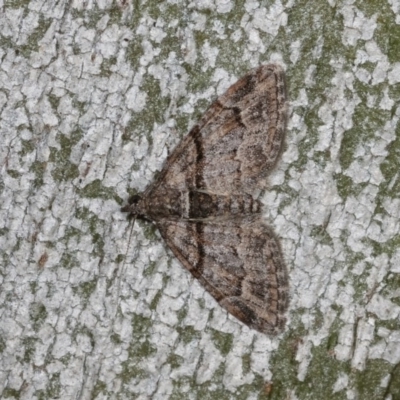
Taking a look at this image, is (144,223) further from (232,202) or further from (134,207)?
(232,202)

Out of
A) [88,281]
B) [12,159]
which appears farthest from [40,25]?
[88,281]

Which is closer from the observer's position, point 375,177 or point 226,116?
point 375,177

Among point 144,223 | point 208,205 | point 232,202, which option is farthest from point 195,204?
point 144,223

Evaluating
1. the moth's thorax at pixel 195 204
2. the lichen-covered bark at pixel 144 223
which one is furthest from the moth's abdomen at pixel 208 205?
the lichen-covered bark at pixel 144 223

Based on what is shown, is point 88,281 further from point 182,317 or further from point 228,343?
point 228,343

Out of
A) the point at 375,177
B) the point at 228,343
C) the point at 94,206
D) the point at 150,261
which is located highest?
the point at 375,177

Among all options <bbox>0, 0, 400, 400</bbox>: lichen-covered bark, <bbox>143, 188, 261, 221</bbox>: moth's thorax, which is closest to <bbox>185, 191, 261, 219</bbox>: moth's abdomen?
<bbox>143, 188, 261, 221</bbox>: moth's thorax

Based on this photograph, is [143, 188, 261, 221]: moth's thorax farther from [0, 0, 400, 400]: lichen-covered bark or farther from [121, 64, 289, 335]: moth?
[0, 0, 400, 400]: lichen-covered bark
